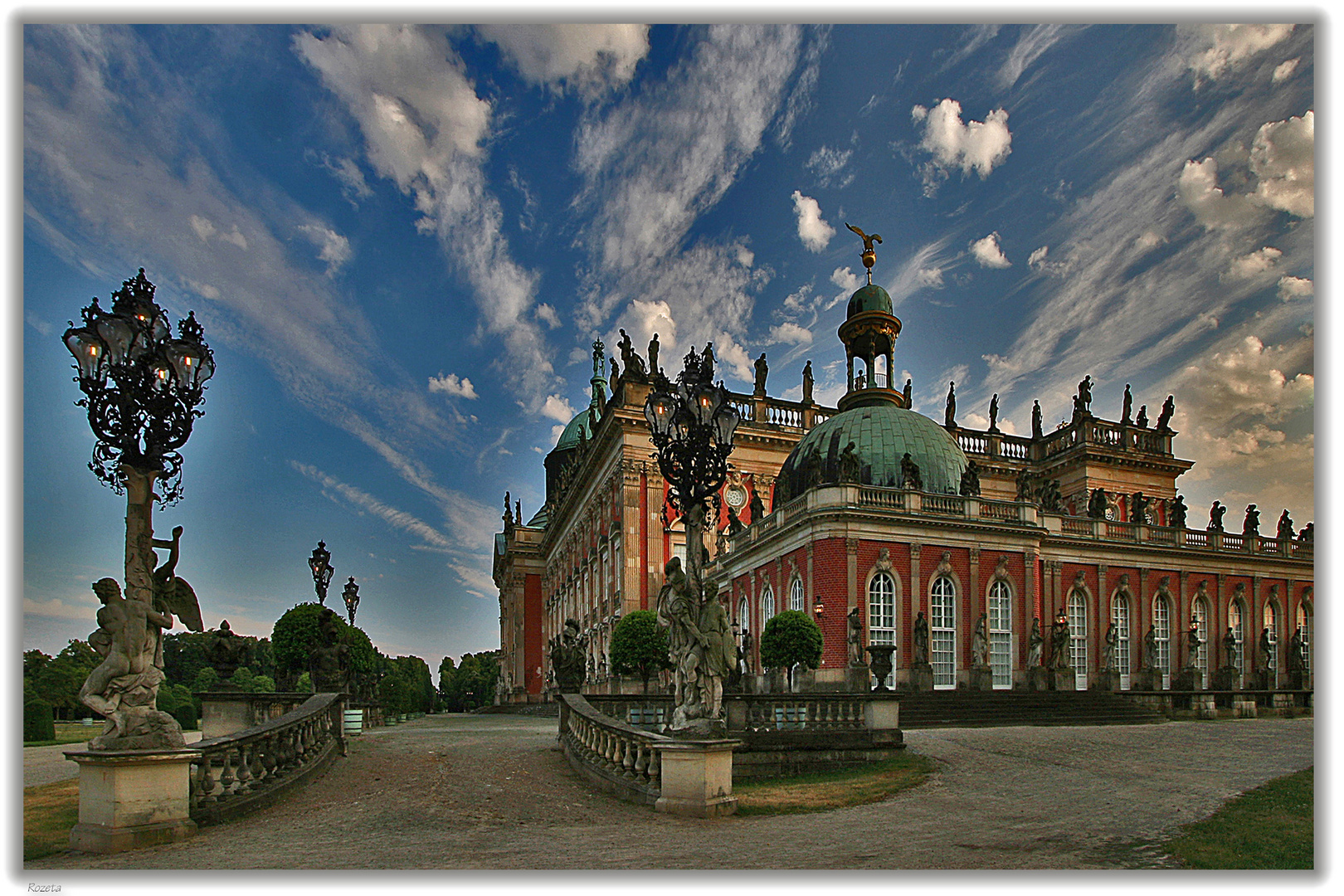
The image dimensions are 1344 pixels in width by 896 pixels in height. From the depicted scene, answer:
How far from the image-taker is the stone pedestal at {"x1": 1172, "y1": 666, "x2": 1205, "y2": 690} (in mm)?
34159

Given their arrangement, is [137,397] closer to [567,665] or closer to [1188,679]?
[567,665]

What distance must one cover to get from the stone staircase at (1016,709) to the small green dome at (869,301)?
17.5 metres

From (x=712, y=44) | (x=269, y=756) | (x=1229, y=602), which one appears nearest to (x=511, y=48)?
(x=712, y=44)

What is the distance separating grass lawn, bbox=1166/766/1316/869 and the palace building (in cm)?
1722

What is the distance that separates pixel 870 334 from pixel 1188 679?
18.9 meters

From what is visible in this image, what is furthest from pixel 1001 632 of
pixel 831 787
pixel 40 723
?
pixel 40 723

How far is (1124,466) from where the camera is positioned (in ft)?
161

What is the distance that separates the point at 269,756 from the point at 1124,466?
48.4 m

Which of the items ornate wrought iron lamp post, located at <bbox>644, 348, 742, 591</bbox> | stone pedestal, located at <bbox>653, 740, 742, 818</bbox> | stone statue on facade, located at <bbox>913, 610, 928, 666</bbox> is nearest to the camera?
stone pedestal, located at <bbox>653, 740, 742, 818</bbox>

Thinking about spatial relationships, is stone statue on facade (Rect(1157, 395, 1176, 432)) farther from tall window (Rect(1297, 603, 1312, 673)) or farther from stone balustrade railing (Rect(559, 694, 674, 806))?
stone balustrade railing (Rect(559, 694, 674, 806))

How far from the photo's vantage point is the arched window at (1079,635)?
111ft

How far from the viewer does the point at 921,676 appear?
A: 27969 millimetres

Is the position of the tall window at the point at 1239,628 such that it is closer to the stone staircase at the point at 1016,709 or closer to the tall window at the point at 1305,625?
the tall window at the point at 1305,625

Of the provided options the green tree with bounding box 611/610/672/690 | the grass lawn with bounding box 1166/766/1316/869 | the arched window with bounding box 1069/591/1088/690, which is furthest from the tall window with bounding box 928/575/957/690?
the grass lawn with bounding box 1166/766/1316/869
